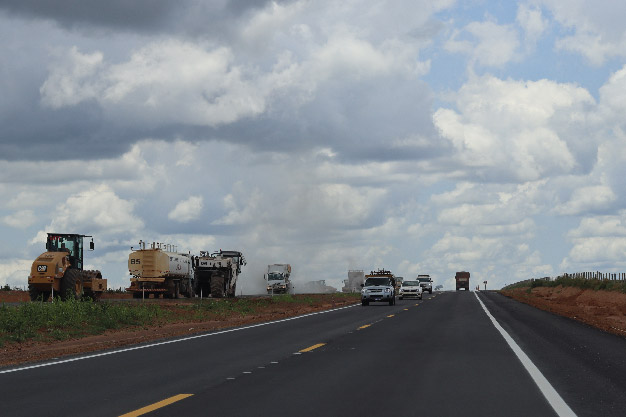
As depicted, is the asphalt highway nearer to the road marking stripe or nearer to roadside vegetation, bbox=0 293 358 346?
the road marking stripe

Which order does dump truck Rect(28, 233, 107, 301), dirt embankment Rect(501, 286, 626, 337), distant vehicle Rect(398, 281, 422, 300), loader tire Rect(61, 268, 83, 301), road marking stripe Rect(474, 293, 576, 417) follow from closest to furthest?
1. road marking stripe Rect(474, 293, 576, 417)
2. dirt embankment Rect(501, 286, 626, 337)
3. dump truck Rect(28, 233, 107, 301)
4. loader tire Rect(61, 268, 83, 301)
5. distant vehicle Rect(398, 281, 422, 300)

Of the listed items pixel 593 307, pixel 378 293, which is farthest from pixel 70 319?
pixel 593 307

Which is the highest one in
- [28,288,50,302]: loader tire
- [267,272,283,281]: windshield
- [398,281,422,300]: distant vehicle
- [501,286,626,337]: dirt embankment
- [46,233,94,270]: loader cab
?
[46,233,94,270]: loader cab

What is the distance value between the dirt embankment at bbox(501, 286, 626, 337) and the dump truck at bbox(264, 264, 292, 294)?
2346 centimetres

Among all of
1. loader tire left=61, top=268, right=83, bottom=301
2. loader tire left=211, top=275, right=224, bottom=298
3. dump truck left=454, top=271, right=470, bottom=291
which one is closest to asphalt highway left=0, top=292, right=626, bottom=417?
loader tire left=61, top=268, right=83, bottom=301

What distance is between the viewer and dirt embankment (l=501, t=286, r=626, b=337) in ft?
105

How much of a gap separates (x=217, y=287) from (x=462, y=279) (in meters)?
78.8

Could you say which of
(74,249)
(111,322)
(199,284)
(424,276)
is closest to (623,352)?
(111,322)

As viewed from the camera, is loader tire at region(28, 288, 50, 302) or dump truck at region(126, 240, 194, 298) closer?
loader tire at region(28, 288, 50, 302)

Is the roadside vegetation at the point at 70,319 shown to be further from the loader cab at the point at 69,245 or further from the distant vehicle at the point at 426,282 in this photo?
the distant vehicle at the point at 426,282

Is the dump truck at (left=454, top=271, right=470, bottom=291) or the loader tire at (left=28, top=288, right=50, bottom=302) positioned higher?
the loader tire at (left=28, top=288, right=50, bottom=302)

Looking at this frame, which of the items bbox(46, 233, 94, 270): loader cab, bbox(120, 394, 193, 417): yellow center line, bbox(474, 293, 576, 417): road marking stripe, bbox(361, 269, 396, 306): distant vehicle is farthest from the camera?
bbox(361, 269, 396, 306): distant vehicle

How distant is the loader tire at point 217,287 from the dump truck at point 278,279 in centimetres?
2168

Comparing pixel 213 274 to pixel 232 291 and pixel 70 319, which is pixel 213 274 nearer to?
pixel 232 291
